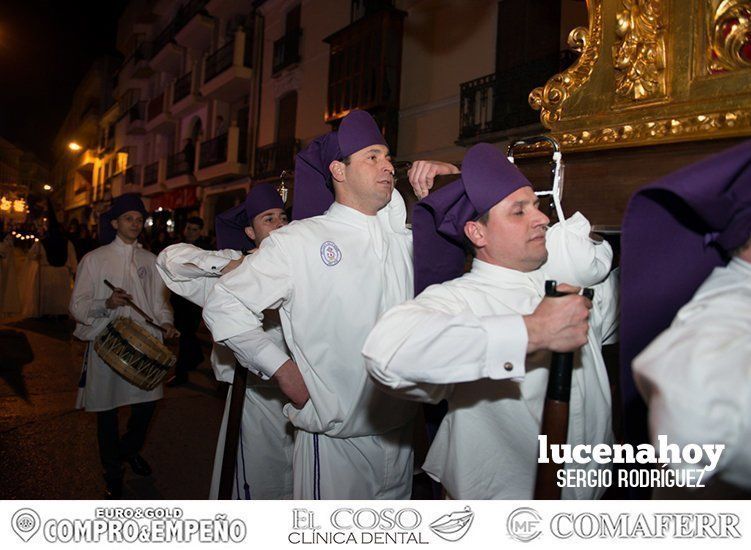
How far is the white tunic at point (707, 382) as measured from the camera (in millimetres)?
1111

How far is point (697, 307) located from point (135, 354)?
3718 mm

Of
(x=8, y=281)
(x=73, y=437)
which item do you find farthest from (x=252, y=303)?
(x=8, y=281)

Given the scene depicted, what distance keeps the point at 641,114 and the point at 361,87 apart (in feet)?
38.0

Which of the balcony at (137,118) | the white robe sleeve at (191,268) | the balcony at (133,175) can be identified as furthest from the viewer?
the balcony at (133,175)

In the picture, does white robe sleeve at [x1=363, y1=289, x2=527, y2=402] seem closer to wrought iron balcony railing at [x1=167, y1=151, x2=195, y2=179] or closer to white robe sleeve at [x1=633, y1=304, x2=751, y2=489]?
white robe sleeve at [x1=633, y1=304, x2=751, y2=489]

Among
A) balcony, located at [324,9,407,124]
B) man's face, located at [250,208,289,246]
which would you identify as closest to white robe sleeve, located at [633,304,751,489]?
man's face, located at [250,208,289,246]

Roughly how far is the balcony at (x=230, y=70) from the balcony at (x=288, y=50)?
1791 millimetres

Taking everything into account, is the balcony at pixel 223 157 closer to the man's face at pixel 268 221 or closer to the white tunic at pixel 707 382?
the man's face at pixel 268 221

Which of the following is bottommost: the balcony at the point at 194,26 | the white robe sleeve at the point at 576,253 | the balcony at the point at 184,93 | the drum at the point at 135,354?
the drum at the point at 135,354

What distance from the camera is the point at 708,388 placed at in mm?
1113

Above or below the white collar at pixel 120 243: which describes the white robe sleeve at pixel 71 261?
above

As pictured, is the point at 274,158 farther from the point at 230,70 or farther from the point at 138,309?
the point at 138,309

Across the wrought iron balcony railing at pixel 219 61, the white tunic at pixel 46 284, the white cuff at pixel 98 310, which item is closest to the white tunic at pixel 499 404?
the white cuff at pixel 98 310

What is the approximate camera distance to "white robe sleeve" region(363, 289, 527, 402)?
1.55 meters
